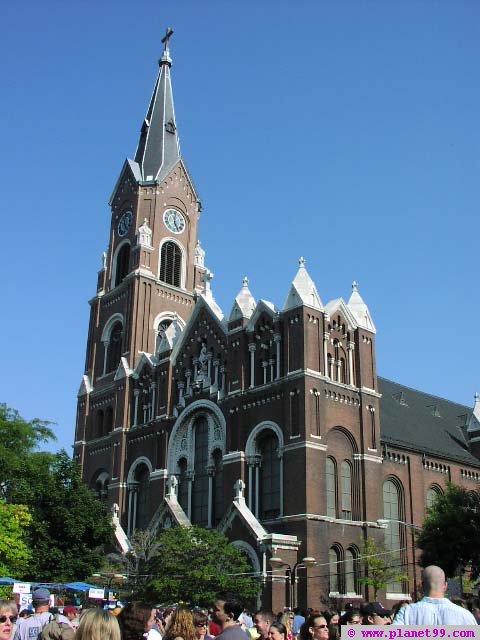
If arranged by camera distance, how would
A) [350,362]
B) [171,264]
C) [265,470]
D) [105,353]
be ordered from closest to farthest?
[265,470] → [350,362] → [105,353] → [171,264]

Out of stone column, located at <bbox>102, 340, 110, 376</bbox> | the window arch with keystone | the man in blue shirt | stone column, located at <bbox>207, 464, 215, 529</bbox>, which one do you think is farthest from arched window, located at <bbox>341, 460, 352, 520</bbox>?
the man in blue shirt

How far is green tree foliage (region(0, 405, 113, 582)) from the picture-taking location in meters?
41.3

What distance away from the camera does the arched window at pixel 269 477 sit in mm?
40656

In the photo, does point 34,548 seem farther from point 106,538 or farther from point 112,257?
point 112,257

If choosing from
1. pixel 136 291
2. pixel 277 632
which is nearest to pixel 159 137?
pixel 136 291

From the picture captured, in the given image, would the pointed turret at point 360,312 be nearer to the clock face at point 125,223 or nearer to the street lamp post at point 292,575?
the street lamp post at point 292,575

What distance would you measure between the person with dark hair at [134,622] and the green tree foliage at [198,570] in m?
28.3

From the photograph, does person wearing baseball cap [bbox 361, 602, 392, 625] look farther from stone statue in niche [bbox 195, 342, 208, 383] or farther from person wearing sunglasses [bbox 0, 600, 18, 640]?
stone statue in niche [bbox 195, 342, 208, 383]

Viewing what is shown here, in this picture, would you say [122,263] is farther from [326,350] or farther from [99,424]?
[326,350]

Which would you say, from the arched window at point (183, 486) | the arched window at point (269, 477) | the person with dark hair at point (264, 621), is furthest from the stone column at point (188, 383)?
the person with dark hair at point (264, 621)

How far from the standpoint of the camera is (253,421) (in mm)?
42938

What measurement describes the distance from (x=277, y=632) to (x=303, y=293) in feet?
108

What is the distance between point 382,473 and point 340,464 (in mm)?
4478

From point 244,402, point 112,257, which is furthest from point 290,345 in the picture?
point 112,257
